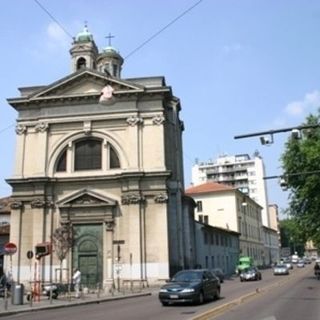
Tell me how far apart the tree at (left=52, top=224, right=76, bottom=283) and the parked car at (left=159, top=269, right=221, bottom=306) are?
1810 centimetres

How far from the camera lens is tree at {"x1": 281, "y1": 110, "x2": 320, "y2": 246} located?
43.8 m

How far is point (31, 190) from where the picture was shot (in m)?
46.5

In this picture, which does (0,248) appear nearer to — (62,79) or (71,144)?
(71,144)

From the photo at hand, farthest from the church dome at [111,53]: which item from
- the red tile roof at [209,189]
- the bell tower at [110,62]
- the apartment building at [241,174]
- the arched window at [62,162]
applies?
the apartment building at [241,174]

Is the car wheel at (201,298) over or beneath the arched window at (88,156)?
beneath

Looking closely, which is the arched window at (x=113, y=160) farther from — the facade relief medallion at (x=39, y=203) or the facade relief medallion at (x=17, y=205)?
the facade relief medallion at (x=17, y=205)

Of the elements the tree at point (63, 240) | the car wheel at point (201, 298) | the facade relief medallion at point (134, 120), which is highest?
the facade relief medallion at point (134, 120)

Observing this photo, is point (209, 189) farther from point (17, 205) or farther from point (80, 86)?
point (17, 205)

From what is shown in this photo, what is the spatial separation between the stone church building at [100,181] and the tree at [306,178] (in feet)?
32.7

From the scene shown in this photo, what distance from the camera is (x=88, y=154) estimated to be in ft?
156

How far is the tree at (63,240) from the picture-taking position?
1594 inches

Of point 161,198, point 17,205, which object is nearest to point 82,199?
point 17,205

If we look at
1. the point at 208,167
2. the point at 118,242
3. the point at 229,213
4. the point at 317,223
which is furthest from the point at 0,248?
the point at 208,167

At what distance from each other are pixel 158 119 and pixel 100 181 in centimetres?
736
